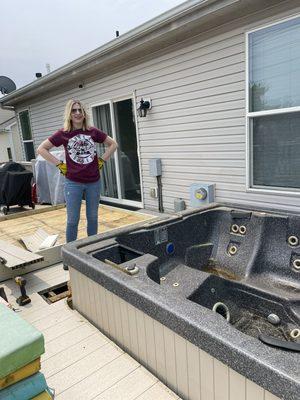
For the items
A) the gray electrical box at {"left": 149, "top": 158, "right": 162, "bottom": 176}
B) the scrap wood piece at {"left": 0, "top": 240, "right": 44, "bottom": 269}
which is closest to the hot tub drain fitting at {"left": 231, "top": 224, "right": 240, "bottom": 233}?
the scrap wood piece at {"left": 0, "top": 240, "right": 44, "bottom": 269}

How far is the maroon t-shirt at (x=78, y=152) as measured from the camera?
8.89 ft

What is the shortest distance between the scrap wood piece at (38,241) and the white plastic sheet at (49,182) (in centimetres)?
190

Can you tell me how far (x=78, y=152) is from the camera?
2736 mm

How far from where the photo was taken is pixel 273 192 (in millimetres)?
2881

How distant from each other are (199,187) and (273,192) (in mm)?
887

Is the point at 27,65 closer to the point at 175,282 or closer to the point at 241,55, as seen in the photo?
the point at 241,55

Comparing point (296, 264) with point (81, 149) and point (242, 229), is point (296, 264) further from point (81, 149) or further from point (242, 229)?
point (81, 149)

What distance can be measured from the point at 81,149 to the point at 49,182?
3046mm

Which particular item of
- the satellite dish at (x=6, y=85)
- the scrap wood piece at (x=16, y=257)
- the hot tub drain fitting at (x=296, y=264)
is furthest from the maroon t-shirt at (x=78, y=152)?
the satellite dish at (x=6, y=85)

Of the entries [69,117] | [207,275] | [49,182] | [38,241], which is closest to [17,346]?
[207,275]

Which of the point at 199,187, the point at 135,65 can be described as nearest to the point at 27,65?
the point at 135,65

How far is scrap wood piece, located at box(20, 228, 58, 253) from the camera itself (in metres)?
3.08

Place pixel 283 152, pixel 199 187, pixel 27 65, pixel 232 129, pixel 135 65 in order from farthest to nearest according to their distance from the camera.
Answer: pixel 27 65 < pixel 135 65 < pixel 199 187 < pixel 232 129 < pixel 283 152

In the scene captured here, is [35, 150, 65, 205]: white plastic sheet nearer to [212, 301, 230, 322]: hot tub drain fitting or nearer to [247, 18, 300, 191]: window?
[247, 18, 300, 191]: window
